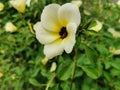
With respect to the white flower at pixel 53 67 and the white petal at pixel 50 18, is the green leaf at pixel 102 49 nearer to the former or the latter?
the white flower at pixel 53 67

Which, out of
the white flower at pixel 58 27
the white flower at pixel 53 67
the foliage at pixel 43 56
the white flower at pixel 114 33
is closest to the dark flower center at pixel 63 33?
the white flower at pixel 58 27

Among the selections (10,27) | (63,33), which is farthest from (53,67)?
(63,33)

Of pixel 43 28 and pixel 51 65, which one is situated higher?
pixel 43 28

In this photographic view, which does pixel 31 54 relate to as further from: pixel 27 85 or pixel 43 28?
pixel 43 28

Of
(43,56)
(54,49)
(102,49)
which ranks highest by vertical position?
(54,49)

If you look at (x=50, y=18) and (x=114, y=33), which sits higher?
(x=50, y=18)

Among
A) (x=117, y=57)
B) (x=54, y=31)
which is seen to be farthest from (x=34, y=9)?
(x=54, y=31)

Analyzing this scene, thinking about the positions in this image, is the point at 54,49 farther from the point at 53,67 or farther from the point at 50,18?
the point at 53,67
